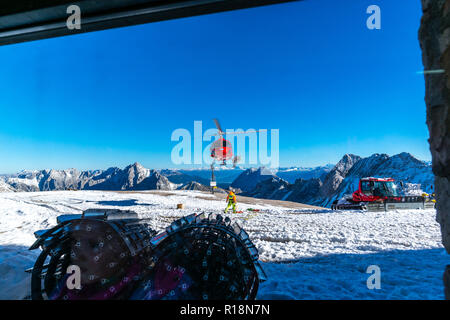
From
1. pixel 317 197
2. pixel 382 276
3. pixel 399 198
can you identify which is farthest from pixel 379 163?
pixel 382 276

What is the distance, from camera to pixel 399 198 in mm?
13430

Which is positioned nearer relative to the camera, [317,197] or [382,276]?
[382,276]

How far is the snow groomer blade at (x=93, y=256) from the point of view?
207cm

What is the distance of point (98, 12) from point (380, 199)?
18.2 metres

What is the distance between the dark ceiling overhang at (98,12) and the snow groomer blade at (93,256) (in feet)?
9.56

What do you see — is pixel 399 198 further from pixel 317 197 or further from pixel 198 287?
pixel 317 197

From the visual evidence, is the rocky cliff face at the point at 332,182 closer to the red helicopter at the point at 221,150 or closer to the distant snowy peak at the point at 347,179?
the distant snowy peak at the point at 347,179

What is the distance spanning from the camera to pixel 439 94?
1.34 m

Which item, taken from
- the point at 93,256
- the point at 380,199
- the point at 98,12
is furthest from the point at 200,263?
the point at 380,199

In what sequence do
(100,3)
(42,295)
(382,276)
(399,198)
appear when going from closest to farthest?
(42,295)
(100,3)
(382,276)
(399,198)

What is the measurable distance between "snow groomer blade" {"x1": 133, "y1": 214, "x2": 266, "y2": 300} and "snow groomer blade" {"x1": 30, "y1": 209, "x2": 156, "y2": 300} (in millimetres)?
200

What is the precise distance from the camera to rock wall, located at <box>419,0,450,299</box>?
1.29 metres

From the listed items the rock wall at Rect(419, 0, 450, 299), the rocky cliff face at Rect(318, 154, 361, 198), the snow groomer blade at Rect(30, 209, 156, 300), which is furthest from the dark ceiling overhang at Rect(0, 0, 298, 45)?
the rocky cliff face at Rect(318, 154, 361, 198)
